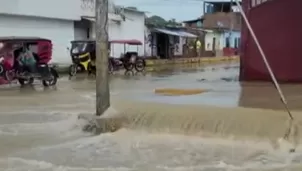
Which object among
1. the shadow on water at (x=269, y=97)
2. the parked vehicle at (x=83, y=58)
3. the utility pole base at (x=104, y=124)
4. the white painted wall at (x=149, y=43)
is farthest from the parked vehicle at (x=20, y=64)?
the white painted wall at (x=149, y=43)

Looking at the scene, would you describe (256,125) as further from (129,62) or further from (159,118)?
(129,62)

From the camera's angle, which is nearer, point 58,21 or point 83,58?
point 83,58

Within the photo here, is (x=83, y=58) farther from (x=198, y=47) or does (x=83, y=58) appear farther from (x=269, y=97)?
(x=198, y=47)

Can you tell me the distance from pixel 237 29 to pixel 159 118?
51.2m

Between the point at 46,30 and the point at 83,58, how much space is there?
5367 millimetres

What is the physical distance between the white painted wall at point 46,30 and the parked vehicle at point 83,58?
331 cm

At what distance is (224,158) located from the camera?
27.0ft

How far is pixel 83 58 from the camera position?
2458cm

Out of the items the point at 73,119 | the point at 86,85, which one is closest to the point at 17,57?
the point at 86,85

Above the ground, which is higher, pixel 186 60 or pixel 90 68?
pixel 90 68

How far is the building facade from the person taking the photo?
26250 millimetres

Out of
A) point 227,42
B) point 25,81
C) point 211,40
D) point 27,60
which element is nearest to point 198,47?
point 211,40

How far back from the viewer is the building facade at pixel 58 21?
86.1 ft

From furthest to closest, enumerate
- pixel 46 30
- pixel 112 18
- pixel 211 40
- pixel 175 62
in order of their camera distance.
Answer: pixel 211 40, pixel 175 62, pixel 112 18, pixel 46 30
